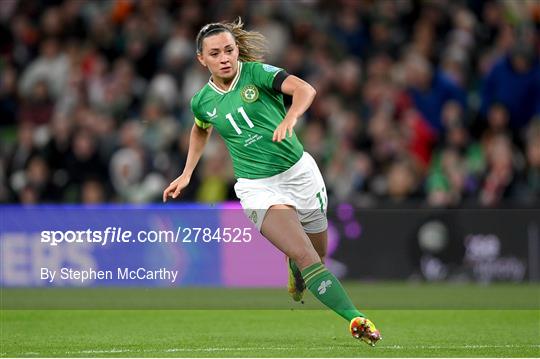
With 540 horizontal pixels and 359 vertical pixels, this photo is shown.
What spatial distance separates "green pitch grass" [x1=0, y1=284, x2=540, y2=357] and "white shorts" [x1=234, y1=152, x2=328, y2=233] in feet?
3.10

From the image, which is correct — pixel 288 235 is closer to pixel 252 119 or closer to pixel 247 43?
pixel 252 119

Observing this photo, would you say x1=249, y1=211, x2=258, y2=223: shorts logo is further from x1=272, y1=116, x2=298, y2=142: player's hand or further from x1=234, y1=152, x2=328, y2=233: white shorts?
x1=272, y1=116, x2=298, y2=142: player's hand

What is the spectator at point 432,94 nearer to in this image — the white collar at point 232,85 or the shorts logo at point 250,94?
the white collar at point 232,85

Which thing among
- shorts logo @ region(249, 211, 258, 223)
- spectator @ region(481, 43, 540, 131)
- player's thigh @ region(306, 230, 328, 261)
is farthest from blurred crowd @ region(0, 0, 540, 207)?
shorts logo @ region(249, 211, 258, 223)

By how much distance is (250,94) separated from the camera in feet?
30.0

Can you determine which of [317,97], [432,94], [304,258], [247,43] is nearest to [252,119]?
[247,43]

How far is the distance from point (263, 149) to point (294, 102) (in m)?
0.70

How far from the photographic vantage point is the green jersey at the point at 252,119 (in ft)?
30.0

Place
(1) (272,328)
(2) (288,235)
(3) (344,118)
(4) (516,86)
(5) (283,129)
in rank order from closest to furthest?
(5) (283,129) → (2) (288,235) → (1) (272,328) → (4) (516,86) → (3) (344,118)

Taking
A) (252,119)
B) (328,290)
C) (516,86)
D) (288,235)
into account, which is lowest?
(516,86)

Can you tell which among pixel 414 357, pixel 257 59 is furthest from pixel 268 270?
pixel 414 357

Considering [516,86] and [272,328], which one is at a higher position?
[516,86]

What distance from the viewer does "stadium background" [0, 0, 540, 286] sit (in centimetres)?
1590

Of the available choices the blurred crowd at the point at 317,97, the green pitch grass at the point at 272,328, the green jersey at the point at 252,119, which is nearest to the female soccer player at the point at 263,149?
the green jersey at the point at 252,119
